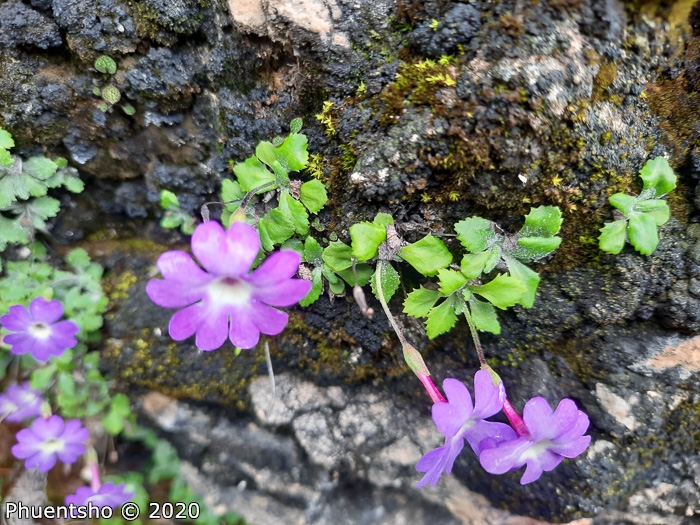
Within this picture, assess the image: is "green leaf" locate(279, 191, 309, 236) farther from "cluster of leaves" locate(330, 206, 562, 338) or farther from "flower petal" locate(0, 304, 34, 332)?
"flower petal" locate(0, 304, 34, 332)

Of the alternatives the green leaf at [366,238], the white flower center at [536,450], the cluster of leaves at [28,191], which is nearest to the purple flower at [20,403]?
the cluster of leaves at [28,191]

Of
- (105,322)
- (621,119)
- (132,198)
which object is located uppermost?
(621,119)

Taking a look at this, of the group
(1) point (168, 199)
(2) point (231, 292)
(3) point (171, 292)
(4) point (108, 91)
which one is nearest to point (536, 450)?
(2) point (231, 292)

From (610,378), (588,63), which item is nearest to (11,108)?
(588,63)

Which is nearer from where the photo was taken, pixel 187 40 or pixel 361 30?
pixel 361 30

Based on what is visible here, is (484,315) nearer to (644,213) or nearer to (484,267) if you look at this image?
(484,267)

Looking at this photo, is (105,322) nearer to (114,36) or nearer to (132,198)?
(132,198)
